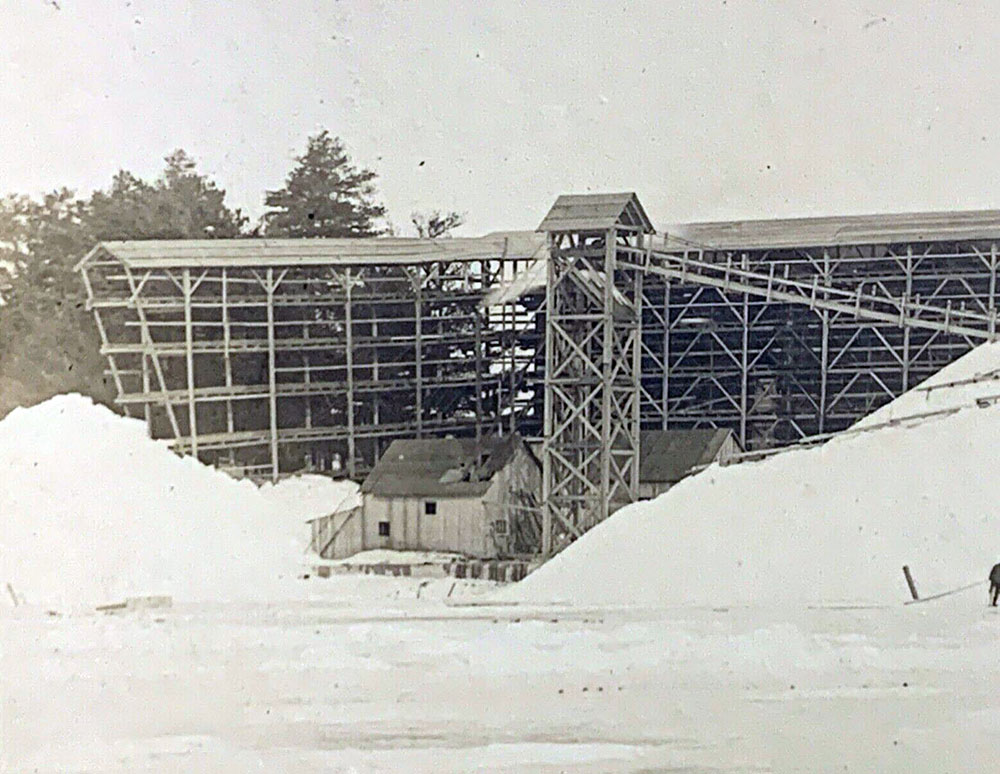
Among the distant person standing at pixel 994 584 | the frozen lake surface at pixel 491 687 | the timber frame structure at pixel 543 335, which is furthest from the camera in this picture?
the timber frame structure at pixel 543 335

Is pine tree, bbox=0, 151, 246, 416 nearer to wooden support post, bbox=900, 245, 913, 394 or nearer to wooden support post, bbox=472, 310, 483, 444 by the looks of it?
wooden support post, bbox=472, 310, 483, 444

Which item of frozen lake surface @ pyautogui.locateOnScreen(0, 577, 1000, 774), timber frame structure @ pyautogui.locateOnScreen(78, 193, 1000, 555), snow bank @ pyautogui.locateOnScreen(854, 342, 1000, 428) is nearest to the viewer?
frozen lake surface @ pyautogui.locateOnScreen(0, 577, 1000, 774)

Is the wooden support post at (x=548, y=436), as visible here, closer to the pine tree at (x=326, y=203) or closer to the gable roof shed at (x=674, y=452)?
the gable roof shed at (x=674, y=452)

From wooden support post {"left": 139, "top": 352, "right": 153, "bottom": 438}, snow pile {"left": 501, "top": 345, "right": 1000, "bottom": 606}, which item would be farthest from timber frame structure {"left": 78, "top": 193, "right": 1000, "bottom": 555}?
snow pile {"left": 501, "top": 345, "right": 1000, "bottom": 606}

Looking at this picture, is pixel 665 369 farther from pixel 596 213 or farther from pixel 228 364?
pixel 228 364

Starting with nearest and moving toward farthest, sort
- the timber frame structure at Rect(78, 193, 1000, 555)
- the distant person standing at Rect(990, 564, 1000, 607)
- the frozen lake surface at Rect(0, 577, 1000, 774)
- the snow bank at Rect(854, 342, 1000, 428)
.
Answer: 1. the frozen lake surface at Rect(0, 577, 1000, 774)
2. the distant person standing at Rect(990, 564, 1000, 607)
3. the snow bank at Rect(854, 342, 1000, 428)
4. the timber frame structure at Rect(78, 193, 1000, 555)

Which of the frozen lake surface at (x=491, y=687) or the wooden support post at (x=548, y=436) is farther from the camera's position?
the wooden support post at (x=548, y=436)

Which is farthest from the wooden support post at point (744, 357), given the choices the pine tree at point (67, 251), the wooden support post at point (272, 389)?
the pine tree at point (67, 251)
